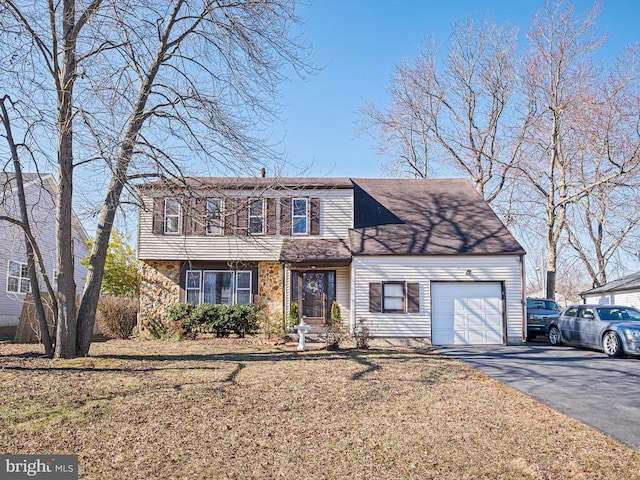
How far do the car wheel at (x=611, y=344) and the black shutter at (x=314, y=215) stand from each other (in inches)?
382

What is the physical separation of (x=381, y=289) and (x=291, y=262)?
3.19 metres

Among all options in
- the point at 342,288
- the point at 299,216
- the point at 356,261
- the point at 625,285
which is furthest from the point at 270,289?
the point at 625,285

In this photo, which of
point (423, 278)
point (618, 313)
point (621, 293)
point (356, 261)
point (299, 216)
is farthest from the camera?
point (621, 293)

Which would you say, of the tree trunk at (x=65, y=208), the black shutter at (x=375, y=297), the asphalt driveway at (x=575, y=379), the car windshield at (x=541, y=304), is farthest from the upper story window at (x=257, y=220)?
the car windshield at (x=541, y=304)

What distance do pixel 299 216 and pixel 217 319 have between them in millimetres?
4756

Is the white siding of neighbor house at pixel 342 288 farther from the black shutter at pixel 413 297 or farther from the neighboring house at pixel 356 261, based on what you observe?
the black shutter at pixel 413 297

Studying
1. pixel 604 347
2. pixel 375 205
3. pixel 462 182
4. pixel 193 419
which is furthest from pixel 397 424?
pixel 462 182

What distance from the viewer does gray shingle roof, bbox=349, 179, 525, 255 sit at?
16969 mm

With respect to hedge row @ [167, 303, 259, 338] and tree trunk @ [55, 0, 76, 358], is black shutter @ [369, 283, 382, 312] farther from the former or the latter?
tree trunk @ [55, 0, 76, 358]

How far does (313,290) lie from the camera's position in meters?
18.7

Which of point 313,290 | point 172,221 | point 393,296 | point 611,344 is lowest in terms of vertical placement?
point 611,344

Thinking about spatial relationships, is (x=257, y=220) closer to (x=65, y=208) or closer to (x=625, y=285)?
(x=65, y=208)

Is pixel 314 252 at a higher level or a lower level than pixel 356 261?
higher

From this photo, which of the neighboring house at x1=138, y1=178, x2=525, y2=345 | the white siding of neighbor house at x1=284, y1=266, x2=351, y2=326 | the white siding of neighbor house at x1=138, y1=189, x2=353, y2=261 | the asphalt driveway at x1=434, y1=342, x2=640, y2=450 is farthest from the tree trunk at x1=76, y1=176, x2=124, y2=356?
the asphalt driveway at x1=434, y1=342, x2=640, y2=450
